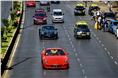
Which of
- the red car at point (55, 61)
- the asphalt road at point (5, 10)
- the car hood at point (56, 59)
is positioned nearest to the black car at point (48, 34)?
the red car at point (55, 61)

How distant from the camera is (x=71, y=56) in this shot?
4906 cm

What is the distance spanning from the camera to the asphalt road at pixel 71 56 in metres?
40.1

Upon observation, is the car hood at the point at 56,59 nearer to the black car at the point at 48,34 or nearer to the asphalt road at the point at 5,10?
the black car at the point at 48,34

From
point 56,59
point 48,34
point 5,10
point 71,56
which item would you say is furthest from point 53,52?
point 5,10

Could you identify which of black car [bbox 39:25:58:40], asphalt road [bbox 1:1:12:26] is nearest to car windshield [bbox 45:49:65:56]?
black car [bbox 39:25:58:40]

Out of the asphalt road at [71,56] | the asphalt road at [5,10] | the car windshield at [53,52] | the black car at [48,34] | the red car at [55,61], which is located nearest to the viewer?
the asphalt road at [71,56]

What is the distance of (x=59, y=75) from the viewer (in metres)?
39.1

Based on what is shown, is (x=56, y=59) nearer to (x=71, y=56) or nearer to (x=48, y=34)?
(x=71, y=56)

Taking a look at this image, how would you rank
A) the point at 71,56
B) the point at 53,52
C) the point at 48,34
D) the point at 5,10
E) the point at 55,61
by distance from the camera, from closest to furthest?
the point at 55,61
the point at 53,52
the point at 71,56
the point at 48,34
the point at 5,10

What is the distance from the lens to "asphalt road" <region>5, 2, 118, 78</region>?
1578 inches

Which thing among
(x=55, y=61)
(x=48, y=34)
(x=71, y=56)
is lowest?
(x=48, y=34)

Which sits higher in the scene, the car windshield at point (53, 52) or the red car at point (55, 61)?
the car windshield at point (53, 52)

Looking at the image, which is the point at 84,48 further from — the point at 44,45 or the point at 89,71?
the point at 89,71

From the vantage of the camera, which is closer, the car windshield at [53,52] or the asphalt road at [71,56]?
the asphalt road at [71,56]
